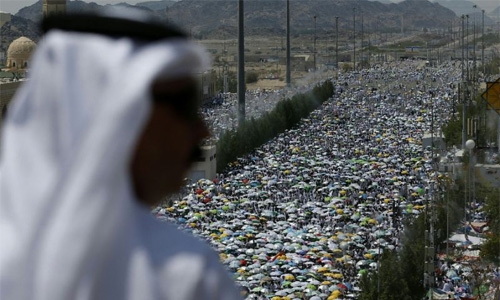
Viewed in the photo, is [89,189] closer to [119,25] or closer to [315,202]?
[119,25]

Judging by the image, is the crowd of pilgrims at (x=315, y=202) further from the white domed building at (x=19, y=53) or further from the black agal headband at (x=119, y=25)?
the white domed building at (x=19, y=53)

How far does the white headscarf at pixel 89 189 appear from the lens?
871 mm

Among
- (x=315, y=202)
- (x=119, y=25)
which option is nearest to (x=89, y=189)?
(x=119, y=25)

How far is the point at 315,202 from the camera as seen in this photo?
21766 mm

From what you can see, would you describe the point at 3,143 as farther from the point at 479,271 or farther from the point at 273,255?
the point at 273,255

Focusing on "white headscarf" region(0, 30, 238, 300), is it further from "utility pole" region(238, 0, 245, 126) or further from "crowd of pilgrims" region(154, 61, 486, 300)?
"utility pole" region(238, 0, 245, 126)

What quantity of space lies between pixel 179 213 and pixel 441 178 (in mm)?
6300

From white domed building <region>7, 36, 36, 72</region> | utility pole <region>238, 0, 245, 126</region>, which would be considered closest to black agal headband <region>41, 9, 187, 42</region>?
utility pole <region>238, 0, 245, 126</region>

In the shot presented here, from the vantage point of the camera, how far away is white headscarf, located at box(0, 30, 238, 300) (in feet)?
2.86

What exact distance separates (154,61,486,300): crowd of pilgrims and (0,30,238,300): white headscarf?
7.01 m

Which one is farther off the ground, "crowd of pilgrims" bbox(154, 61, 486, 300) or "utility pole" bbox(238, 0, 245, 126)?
"utility pole" bbox(238, 0, 245, 126)

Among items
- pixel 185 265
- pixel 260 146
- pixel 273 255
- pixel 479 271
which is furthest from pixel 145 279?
pixel 260 146

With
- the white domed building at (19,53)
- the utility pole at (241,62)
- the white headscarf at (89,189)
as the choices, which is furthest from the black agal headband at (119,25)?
the white domed building at (19,53)

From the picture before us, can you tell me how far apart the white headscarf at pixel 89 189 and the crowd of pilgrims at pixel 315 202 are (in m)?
7.01
